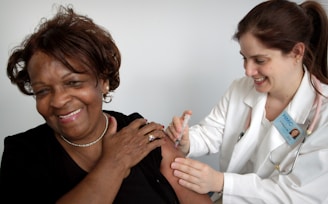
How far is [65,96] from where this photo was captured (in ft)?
3.18

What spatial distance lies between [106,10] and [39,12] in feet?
1.31

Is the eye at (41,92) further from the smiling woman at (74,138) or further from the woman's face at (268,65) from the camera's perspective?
the woman's face at (268,65)

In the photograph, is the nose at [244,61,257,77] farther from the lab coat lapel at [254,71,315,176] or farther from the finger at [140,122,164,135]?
the finger at [140,122,164,135]

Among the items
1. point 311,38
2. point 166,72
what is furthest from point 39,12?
point 311,38

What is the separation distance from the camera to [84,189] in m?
0.92

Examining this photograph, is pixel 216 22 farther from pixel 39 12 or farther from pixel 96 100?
pixel 96 100

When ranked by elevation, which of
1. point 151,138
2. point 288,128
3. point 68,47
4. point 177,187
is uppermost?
point 68,47

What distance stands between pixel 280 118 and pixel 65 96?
98 centimetres

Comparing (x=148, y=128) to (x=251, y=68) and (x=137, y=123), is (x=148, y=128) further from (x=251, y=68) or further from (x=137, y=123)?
(x=251, y=68)

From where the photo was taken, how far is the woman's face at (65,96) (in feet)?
3.10

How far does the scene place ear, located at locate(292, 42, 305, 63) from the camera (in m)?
1.26

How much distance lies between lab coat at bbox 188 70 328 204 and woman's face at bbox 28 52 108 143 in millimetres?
692

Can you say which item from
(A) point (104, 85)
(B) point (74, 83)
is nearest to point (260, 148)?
(A) point (104, 85)

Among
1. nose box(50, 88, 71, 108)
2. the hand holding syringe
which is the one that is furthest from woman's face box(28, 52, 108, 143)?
the hand holding syringe
